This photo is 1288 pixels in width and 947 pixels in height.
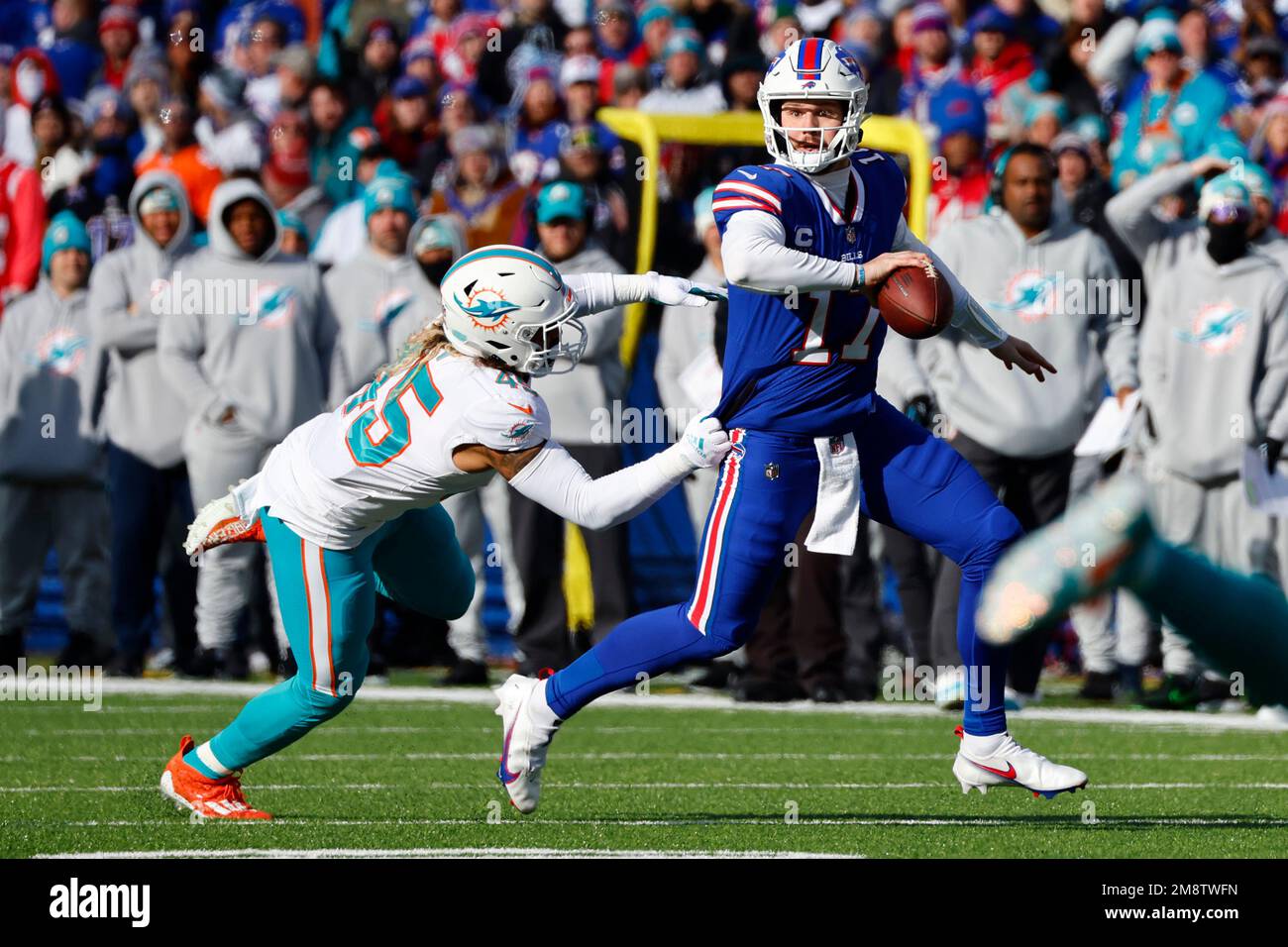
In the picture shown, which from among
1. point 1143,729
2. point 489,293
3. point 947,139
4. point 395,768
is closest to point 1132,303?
point 947,139

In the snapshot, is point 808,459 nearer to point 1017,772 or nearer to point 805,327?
point 805,327

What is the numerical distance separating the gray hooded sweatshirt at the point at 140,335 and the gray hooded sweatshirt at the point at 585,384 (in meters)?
1.99

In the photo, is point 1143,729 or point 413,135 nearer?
point 1143,729

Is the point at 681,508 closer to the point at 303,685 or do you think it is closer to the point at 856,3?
the point at 856,3

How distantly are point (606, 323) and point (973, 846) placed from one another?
17.6 ft

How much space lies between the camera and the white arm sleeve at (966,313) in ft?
23.4

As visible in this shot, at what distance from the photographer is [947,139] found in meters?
12.2

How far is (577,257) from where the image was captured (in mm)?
→ 11281

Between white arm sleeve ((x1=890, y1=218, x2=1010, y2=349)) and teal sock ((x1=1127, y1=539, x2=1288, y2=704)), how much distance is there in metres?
2.86

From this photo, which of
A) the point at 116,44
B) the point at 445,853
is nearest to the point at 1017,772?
the point at 445,853

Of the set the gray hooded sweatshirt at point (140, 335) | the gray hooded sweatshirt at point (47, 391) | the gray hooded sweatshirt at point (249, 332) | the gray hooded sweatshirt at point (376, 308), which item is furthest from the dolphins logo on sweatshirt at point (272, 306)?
the gray hooded sweatshirt at point (47, 391)

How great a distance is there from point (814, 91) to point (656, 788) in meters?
2.37

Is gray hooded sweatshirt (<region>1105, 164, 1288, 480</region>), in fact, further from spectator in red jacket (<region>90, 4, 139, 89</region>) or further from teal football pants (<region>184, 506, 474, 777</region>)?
spectator in red jacket (<region>90, 4, 139, 89</region>)

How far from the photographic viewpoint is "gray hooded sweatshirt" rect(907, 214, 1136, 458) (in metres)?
10.6
